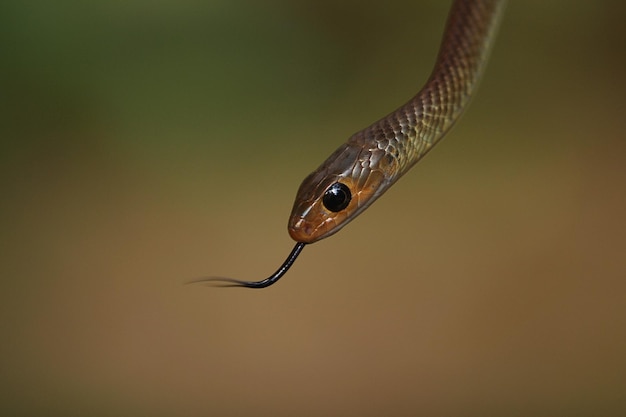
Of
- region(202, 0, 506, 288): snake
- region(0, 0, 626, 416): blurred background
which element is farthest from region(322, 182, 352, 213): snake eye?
region(0, 0, 626, 416): blurred background

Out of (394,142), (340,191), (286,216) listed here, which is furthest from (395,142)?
(286,216)

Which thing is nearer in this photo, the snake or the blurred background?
the snake

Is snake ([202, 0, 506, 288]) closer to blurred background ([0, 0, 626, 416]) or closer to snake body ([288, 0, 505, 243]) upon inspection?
snake body ([288, 0, 505, 243])

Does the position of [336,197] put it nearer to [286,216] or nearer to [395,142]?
[395,142]

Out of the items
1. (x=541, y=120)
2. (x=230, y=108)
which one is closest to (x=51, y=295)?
(x=230, y=108)

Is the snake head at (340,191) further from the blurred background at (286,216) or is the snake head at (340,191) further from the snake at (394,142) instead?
the blurred background at (286,216)

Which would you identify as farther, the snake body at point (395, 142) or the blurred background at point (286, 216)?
the blurred background at point (286, 216)

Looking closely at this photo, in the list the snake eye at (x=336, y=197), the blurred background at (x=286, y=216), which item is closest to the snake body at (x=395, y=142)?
the snake eye at (x=336, y=197)
